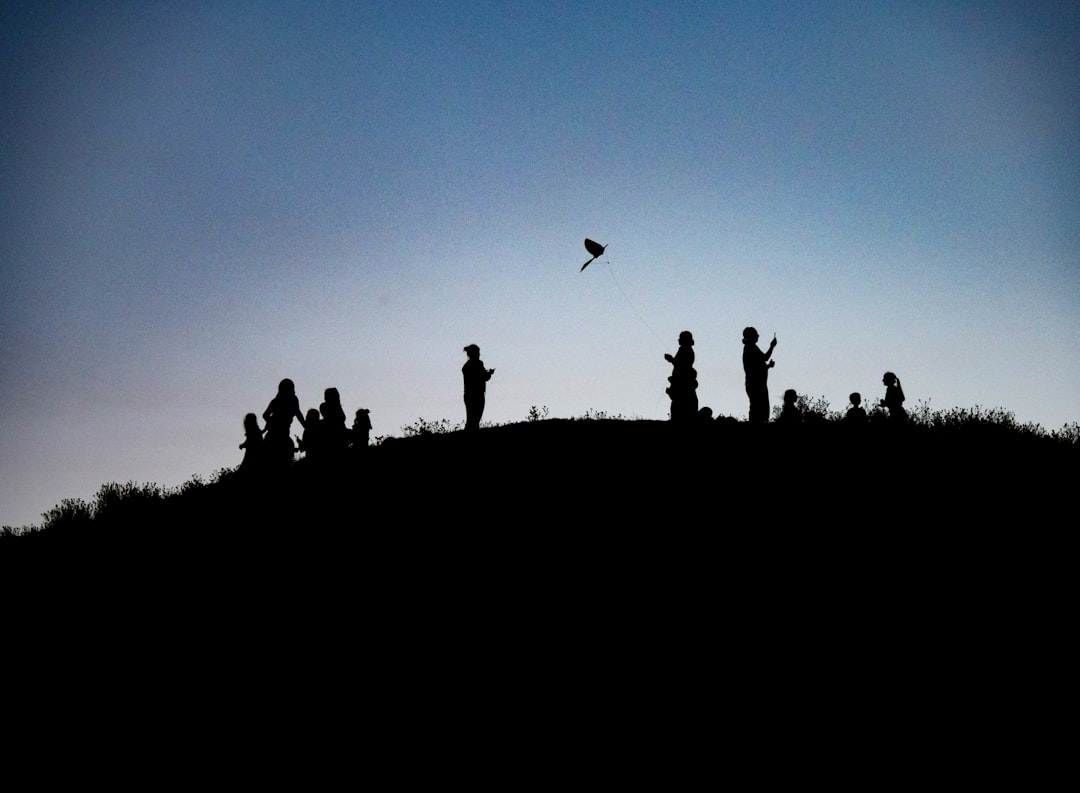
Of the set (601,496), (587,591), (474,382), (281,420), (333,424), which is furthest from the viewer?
(474,382)

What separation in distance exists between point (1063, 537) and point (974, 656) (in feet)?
11.3

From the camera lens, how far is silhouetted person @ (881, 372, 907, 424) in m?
14.0

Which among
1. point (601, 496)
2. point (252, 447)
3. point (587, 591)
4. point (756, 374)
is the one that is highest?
point (756, 374)

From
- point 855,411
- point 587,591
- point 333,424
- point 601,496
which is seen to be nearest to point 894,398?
point 855,411

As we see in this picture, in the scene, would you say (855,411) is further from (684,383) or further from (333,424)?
(333,424)

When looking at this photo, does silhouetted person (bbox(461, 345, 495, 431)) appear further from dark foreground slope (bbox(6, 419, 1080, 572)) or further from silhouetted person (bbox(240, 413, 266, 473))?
silhouetted person (bbox(240, 413, 266, 473))

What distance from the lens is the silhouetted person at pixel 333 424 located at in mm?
12578

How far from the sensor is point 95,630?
7539 mm

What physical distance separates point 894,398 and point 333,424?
1242cm

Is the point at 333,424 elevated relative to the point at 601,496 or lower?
elevated

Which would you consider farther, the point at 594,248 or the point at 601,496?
the point at 594,248

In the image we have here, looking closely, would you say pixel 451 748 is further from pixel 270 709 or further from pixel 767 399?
pixel 767 399

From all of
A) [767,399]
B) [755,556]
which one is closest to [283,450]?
[755,556]

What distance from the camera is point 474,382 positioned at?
14.6 meters
